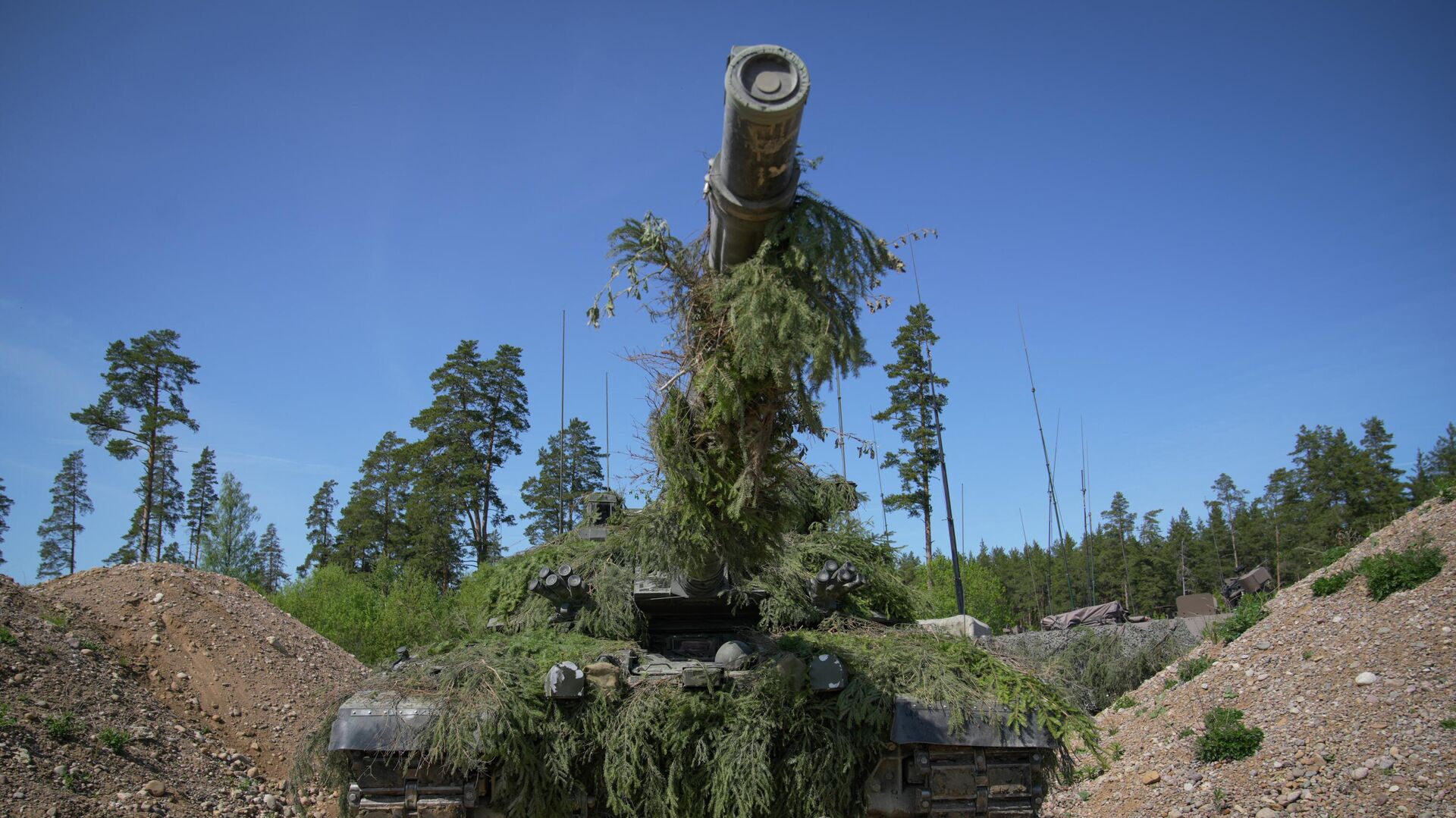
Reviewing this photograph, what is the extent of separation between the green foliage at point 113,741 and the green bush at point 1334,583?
1579 cm

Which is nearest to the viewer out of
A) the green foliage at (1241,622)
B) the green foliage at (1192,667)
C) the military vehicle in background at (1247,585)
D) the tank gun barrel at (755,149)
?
the tank gun barrel at (755,149)

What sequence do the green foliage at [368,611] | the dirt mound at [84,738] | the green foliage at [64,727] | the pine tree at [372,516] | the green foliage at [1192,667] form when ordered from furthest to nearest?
1. the pine tree at [372,516]
2. the green foliage at [368,611]
3. the green foliage at [1192,667]
4. the green foliage at [64,727]
5. the dirt mound at [84,738]

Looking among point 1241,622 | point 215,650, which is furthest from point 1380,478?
point 215,650

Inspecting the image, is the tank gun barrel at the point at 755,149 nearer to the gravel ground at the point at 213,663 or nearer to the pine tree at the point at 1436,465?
the gravel ground at the point at 213,663

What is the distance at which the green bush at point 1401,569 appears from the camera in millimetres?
12812

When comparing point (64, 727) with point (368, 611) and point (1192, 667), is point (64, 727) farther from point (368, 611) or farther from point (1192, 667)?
point (1192, 667)

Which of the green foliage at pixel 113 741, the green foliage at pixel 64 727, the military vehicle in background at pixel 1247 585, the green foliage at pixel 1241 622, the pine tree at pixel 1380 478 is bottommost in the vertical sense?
the green foliage at pixel 113 741

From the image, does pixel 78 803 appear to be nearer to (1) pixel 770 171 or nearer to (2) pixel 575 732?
(2) pixel 575 732

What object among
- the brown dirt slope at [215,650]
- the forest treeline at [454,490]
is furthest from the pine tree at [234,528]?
the brown dirt slope at [215,650]

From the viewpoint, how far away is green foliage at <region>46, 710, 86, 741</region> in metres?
10.9

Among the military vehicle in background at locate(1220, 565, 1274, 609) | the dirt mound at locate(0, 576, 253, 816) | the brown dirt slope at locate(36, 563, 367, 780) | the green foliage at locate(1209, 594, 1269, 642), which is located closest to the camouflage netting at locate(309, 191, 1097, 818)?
the dirt mound at locate(0, 576, 253, 816)

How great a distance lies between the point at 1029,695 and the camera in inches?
226

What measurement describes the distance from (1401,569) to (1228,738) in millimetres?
3821

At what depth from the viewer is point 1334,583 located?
46.6ft
